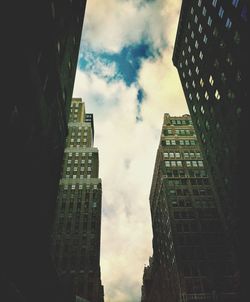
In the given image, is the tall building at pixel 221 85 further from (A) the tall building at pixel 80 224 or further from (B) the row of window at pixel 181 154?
(A) the tall building at pixel 80 224

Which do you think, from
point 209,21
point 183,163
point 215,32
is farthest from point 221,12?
point 183,163

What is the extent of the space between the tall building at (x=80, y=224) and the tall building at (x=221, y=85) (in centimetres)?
5132

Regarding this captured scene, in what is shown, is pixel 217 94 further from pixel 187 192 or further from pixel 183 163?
pixel 183 163

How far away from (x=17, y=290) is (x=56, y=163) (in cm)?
1731

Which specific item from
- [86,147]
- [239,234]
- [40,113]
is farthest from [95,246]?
[40,113]

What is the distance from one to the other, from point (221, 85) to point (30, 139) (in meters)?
33.1

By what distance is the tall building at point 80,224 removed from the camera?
87.2 m

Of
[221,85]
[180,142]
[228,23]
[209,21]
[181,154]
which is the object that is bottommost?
[221,85]

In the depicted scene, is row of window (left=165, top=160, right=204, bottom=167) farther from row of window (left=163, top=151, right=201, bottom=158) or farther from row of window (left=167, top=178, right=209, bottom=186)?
row of window (left=167, top=178, right=209, bottom=186)

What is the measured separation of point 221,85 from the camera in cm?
4588

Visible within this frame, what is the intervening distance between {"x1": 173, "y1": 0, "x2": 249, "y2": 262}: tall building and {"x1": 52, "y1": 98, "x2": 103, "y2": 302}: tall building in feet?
168

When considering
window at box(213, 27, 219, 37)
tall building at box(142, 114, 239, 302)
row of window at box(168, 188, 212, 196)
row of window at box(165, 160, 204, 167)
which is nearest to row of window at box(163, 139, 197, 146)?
tall building at box(142, 114, 239, 302)

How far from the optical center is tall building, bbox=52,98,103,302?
3433 inches

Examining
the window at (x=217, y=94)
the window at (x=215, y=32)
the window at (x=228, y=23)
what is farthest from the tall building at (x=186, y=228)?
the window at (x=228, y=23)
